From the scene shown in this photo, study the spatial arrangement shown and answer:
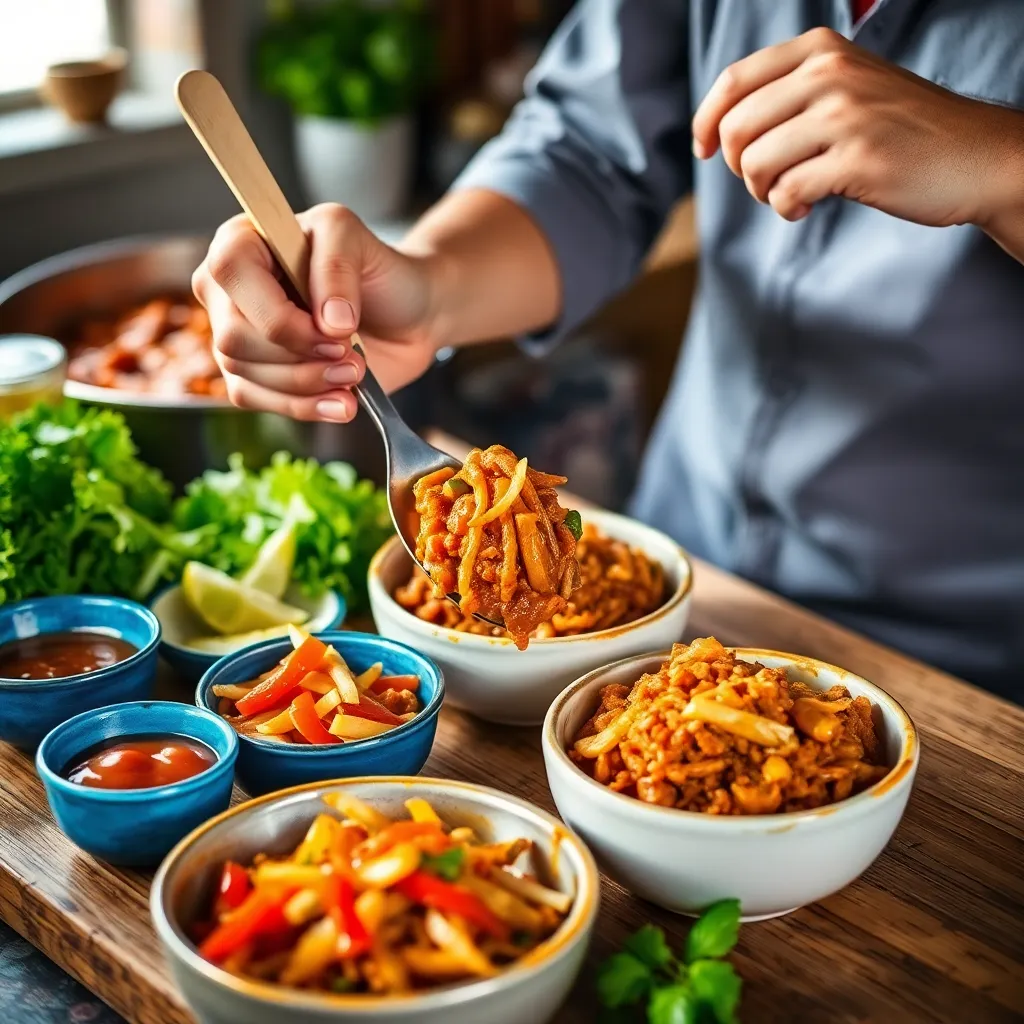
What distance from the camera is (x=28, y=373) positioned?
7.92ft

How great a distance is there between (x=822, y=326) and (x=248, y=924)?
153cm

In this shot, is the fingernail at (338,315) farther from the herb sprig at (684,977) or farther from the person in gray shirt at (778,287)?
the herb sprig at (684,977)

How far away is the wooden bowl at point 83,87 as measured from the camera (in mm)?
3521

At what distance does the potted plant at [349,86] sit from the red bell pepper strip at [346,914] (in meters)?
3.31

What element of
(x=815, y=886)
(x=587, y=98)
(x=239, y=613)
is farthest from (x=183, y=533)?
(x=815, y=886)

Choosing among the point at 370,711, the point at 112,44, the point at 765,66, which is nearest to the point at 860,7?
the point at 765,66

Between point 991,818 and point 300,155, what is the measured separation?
11.1 feet

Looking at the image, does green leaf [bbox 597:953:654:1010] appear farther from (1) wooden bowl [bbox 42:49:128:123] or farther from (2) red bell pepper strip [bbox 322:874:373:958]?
(1) wooden bowl [bbox 42:49:128:123]

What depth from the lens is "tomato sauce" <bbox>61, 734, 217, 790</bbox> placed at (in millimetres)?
1583

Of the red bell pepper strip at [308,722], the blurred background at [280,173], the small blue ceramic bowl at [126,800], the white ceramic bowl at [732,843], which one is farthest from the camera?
the blurred background at [280,173]

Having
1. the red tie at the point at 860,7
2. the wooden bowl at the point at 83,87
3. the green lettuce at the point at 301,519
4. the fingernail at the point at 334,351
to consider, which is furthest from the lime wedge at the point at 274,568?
the wooden bowl at the point at 83,87

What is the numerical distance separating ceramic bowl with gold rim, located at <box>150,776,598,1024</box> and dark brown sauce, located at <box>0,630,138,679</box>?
488mm

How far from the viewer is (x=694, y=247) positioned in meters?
4.54

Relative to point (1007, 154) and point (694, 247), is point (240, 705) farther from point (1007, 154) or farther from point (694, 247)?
point (694, 247)
